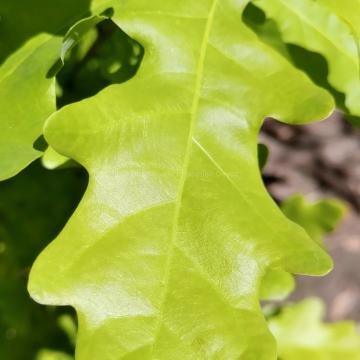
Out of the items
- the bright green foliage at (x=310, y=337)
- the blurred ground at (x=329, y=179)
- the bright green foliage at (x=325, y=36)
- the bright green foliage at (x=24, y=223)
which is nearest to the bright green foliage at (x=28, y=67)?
the bright green foliage at (x=325, y=36)

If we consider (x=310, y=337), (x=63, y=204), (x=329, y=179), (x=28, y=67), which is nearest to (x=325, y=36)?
(x=28, y=67)

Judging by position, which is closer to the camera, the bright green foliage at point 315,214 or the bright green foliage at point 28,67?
the bright green foliage at point 28,67

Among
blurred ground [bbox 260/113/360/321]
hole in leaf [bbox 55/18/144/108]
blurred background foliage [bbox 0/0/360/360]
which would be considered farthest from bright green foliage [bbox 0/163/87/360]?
blurred ground [bbox 260/113/360/321]

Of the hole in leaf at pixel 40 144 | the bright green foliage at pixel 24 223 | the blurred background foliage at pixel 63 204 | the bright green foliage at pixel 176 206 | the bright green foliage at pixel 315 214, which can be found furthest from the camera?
the bright green foliage at pixel 315 214

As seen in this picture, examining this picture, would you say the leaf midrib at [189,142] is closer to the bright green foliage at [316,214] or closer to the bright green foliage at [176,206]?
the bright green foliage at [176,206]

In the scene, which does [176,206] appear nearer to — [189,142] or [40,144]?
Answer: [189,142]

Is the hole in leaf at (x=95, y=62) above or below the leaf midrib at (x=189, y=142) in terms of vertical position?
below

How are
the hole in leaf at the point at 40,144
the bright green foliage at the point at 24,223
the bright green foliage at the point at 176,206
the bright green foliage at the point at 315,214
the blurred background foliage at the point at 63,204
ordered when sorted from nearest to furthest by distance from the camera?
the bright green foliage at the point at 176,206 < the hole in leaf at the point at 40,144 < the blurred background foliage at the point at 63,204 < the bright green foliage at the point at 24,223 < the bright green foliage at the point at 315,214
